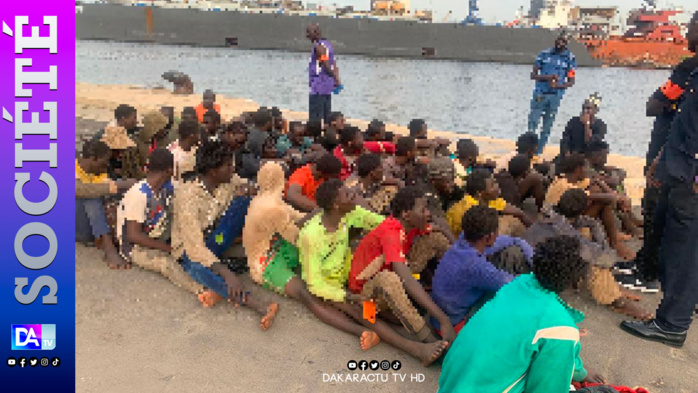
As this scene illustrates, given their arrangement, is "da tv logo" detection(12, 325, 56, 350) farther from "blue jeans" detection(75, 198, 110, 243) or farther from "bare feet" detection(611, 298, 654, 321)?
"bare feet" detection(611, 298, 654, 321)

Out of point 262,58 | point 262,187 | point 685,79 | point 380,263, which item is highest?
point 262,58

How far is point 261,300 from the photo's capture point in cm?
398

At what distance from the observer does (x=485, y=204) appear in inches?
176

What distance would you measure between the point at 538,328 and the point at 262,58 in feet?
162

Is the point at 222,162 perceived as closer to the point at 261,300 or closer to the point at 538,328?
the point at 261,300

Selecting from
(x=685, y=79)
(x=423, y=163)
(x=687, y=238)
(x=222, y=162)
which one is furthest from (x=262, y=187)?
(x=685, y=79)

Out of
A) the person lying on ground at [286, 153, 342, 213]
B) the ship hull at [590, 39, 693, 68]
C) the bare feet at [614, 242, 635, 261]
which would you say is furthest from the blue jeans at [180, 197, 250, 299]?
the ship hull at [590, 39, 693, 68]

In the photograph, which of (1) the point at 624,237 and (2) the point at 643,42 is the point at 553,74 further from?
(2) the point at 643,42

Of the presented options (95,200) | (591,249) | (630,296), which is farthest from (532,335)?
(95,200)

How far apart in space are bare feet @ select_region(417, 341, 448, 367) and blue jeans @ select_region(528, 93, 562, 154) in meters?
7.20

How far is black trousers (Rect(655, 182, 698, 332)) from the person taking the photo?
356cm

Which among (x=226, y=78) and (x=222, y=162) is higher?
(x=226, y=78)

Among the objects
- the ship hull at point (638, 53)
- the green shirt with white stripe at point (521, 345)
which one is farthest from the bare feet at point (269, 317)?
the ship hull at point (638, 53)

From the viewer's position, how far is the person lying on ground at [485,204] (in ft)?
14.4
